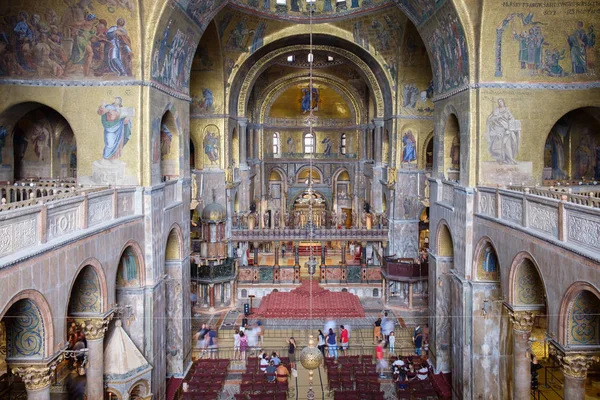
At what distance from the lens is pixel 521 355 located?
1397 centimetres

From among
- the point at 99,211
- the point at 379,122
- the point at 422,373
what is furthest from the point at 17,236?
the point at 379,122

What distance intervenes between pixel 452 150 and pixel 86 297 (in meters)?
12.9

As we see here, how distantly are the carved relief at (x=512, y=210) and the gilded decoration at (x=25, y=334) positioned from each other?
429 inches

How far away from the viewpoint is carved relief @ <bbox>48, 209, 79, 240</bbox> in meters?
10.7

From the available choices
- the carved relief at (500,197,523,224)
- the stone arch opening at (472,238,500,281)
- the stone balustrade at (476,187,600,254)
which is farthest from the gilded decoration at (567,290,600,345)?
the stone arch opening at (472,238,500,281)

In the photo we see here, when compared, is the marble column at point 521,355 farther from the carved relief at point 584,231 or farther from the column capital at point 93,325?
the column capital at point 93,325

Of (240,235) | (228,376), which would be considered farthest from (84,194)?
(240,235)

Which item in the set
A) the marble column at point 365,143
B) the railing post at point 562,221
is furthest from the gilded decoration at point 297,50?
the railing post at point 562,221

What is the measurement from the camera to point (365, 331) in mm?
23828

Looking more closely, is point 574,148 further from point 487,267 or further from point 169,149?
point 169,149

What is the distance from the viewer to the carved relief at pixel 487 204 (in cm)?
1528

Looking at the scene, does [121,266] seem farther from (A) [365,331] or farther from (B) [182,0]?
(A) [365,331]

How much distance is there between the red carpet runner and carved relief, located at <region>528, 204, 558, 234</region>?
1275 cm

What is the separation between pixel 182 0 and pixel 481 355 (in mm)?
14036
